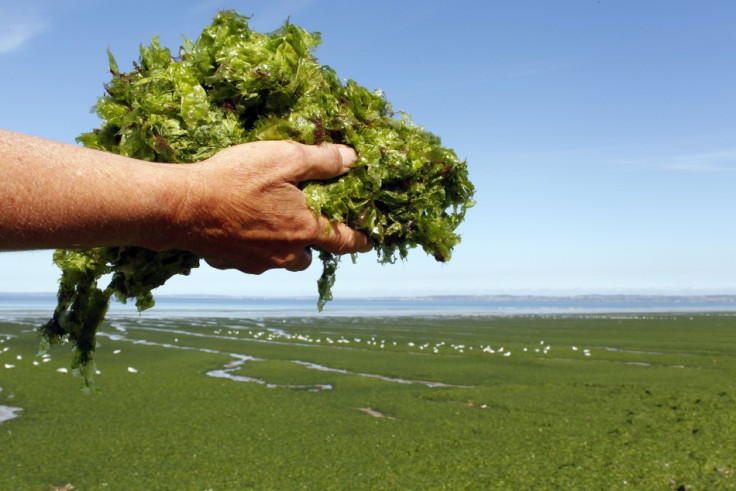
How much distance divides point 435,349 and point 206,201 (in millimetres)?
31449

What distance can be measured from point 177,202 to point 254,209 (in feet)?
1.38

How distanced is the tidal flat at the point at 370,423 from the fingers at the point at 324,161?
8279mm

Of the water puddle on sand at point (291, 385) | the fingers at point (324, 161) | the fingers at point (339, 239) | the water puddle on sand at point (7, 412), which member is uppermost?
the fingers at point (324, 161)

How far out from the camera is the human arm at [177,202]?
2.07 metres

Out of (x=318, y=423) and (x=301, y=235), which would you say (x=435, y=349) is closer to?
(x=318, y=423)

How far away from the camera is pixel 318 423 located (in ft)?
49.0

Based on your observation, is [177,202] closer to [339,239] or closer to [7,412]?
[339,239]

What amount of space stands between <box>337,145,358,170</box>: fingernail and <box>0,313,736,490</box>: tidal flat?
8.24 meters

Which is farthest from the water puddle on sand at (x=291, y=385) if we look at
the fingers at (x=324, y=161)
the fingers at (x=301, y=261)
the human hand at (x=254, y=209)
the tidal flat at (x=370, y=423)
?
the human hand at (x=254, y=209)

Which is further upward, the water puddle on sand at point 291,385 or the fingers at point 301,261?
the fingers at point 301,261

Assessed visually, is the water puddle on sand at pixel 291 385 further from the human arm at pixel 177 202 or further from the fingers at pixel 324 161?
the human arm at pixel 177 202

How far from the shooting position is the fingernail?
11.9 ft

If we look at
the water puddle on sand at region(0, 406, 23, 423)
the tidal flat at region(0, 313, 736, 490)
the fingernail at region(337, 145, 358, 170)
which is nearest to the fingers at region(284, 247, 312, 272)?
the fingernail at region(337, 145, 358, 170)

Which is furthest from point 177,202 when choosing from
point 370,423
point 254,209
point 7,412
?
point 7,412
